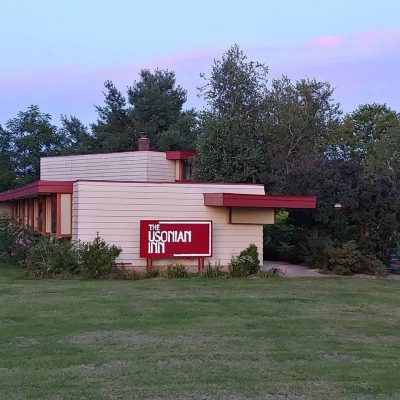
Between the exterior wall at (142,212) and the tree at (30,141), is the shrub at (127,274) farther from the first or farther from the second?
the tree at (30,141)

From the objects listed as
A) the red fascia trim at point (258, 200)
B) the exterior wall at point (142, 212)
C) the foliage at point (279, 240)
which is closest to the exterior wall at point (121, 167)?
the foliage at point (279, 240)

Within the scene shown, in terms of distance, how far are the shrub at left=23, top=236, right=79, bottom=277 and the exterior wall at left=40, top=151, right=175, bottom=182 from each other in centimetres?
1029

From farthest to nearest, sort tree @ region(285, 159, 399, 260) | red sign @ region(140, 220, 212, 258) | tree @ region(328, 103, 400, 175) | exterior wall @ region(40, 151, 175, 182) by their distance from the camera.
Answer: tree @ region(328, 103, 400, 175), exterior wall @ region(40, 151, 175, 182), tree @ region(285, 159, 399, 260), red sign @ region(140, 220, 212, 258)

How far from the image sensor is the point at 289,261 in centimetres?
2400

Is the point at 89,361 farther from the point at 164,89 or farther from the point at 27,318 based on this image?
the point at 164,89

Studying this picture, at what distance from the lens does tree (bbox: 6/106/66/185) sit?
48.4 meters

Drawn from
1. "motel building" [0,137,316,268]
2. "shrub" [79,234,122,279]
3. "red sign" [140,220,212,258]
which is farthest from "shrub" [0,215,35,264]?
"red sign" [140,220,212,258]

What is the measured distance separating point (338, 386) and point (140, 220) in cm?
1295

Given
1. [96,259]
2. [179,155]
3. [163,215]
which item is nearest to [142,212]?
[163,215]

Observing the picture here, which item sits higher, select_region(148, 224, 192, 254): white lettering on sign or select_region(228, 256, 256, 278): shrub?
select_region(148, 224, 192, 254): white lettering on sign

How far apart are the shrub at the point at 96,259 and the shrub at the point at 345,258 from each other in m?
6.40

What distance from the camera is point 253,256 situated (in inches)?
791

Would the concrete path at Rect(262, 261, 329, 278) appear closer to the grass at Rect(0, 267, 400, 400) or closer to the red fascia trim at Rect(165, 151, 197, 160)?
the grass at Rect(0, 267, 400, 400)

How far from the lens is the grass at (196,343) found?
710 cm
